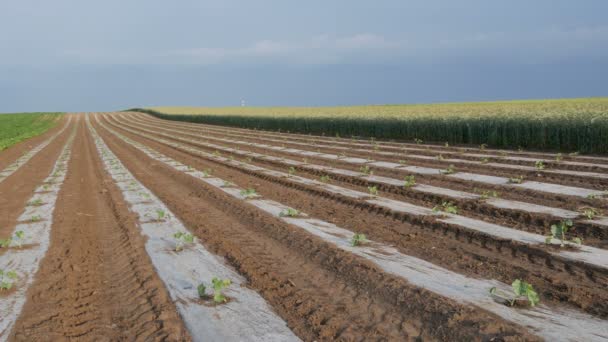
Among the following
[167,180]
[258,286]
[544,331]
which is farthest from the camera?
[167,180]

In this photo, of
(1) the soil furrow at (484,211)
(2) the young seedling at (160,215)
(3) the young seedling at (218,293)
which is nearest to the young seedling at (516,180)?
(1) the soil furrow at (484,211)

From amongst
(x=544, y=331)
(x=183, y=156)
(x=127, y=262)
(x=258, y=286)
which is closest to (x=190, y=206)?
(x=127, y=262)

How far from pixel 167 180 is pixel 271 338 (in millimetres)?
9857

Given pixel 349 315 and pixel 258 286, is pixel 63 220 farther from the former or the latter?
pixel 349 315


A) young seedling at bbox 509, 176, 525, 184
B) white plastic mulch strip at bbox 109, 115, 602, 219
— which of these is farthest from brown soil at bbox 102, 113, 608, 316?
young seedling at bbox 509, 176, 525, 184

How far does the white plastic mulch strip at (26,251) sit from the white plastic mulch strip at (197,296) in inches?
52.3

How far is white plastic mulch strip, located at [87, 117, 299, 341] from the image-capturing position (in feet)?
13.0

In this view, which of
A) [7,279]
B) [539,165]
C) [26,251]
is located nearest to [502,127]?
[539,165]

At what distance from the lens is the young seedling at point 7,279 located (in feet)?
16.7

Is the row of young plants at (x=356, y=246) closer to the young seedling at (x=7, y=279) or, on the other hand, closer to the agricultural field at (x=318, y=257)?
the agricultural field at (x=318, y=257)

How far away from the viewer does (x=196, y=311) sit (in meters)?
4.36

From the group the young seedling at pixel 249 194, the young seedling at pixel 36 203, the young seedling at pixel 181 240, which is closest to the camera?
the young seedling at pixel 181 240

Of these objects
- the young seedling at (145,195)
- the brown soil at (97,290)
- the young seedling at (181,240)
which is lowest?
the brown soil at (97,290)

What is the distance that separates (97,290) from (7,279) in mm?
1135
